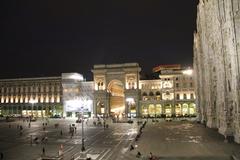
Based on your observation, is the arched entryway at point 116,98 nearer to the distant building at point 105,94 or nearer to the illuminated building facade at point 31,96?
the distant building at point 105,94

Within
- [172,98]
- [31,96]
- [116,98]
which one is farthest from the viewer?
[116,98]

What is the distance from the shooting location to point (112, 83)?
12425 centimetres

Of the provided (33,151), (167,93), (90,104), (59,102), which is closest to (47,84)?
(59,102)

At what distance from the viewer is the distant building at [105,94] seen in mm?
113938

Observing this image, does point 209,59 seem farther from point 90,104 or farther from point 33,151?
point 90,104

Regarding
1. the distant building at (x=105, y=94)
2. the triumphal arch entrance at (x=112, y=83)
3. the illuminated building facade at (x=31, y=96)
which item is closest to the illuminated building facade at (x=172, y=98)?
the distant building at (x=105, y=94)

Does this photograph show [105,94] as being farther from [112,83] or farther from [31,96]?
[31,96]

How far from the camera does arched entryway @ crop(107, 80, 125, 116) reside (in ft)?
405

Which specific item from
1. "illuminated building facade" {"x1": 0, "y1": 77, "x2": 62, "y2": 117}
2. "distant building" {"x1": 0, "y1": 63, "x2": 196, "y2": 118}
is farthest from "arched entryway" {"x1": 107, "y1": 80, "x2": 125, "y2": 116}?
"illuminated building facade" {"x1": 0, "y1": 77, "x2": 62, "y2": 117}

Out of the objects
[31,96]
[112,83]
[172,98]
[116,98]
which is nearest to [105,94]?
[112,83]

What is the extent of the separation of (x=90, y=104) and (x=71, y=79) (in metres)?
13.9

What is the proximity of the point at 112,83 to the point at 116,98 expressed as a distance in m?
13.8

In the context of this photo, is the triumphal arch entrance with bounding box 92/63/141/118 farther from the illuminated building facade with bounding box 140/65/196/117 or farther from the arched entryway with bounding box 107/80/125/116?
the illuminated building facade with bounding box 140/65/196/117

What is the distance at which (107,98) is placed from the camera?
119062 millimetres
